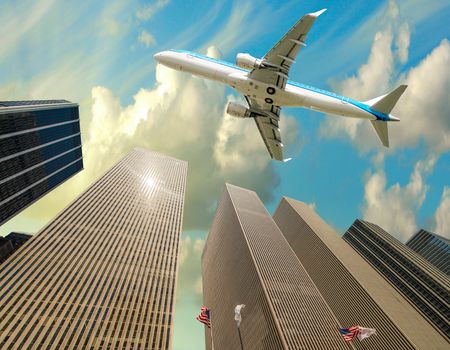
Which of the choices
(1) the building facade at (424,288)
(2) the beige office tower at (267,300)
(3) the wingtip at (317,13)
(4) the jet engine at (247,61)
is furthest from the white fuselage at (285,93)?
(1) the building facade at (424,288)

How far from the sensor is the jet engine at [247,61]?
1740 inches

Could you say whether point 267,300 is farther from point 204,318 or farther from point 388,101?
point 388,101

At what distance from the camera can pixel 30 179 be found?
15112cm

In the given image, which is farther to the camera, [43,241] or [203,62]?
[43,241]

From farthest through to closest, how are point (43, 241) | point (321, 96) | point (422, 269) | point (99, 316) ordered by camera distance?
point (422, 269) < point (43, 241) < point (99, 316) < point (321, 96)

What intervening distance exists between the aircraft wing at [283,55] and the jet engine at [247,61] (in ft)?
2.41

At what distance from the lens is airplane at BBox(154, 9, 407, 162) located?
42156 millimetres

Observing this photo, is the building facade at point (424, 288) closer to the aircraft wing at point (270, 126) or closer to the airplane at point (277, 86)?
the aircraft wing at point (270, 126)

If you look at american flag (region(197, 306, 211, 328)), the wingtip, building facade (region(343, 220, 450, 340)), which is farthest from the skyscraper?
building facade (region(343, 220, 450, 340))

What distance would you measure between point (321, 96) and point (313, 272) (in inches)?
6656

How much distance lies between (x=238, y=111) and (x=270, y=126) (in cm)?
646

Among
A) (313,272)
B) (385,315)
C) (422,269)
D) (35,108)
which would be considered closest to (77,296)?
(35,108)

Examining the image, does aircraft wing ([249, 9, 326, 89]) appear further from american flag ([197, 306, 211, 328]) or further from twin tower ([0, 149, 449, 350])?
twin tower ([0, 149, 449, 350])

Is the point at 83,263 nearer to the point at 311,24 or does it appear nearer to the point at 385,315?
the point at 311,24
